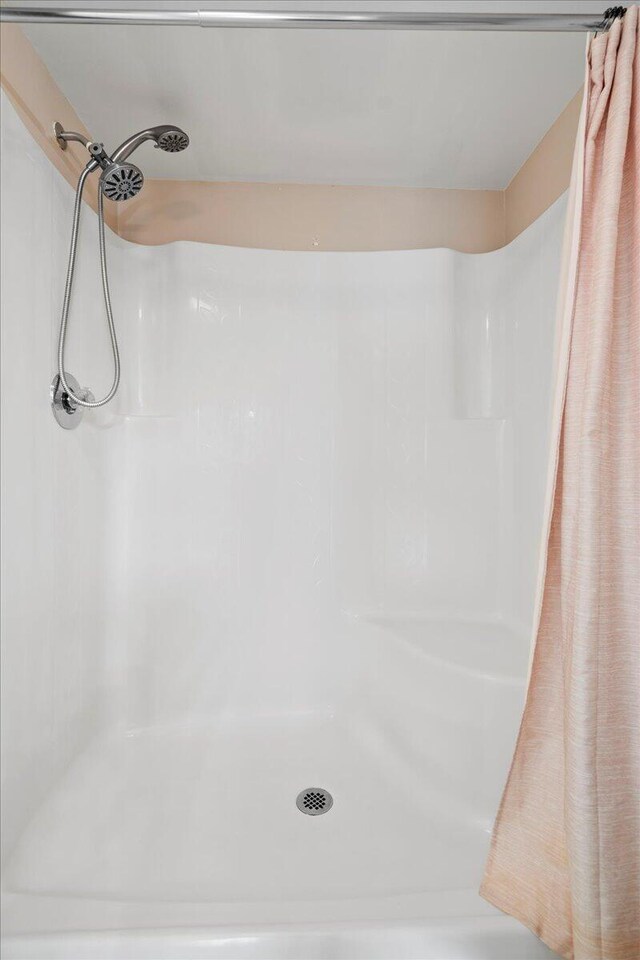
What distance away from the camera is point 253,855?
129 cm

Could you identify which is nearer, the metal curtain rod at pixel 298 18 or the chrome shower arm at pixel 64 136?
the metal curtain rod at pixel 298 18

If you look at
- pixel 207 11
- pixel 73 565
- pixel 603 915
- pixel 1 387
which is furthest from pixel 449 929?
pixel 207 11

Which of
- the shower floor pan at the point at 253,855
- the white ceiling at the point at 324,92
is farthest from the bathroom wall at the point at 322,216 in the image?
the shower floor pan at the point at 253,855

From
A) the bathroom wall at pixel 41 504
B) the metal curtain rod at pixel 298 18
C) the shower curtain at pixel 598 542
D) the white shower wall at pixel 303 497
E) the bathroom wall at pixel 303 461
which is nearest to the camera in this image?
the shower curtain at pixel 598 542

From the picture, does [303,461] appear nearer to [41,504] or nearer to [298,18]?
[41,504]

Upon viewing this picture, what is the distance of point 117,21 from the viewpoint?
101 centimetres

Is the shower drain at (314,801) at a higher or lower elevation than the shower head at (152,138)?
lower

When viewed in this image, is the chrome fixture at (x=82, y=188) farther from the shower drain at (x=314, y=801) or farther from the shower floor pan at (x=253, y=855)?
the shower drain at (x=314, y=801)

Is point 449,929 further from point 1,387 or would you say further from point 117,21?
point 117,21

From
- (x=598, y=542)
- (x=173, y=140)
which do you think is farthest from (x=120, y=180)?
(x=598, y=542)

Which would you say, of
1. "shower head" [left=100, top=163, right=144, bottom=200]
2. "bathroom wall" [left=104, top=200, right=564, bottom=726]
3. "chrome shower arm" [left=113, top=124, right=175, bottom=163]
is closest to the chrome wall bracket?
"bathroom wall" [left=104, top=200, right=564, bottom=726]

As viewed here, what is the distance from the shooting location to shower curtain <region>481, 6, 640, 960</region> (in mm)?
857

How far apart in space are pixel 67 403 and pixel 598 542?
125 cm

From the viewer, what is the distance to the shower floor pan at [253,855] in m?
0.93
